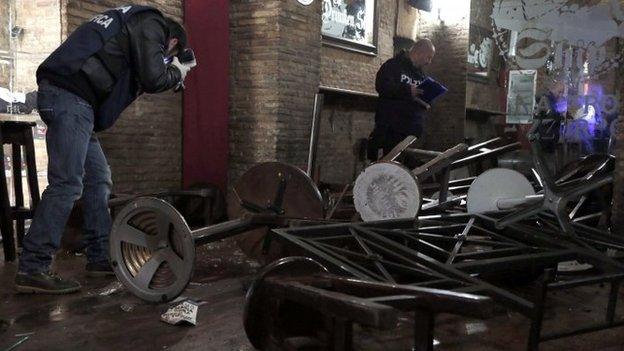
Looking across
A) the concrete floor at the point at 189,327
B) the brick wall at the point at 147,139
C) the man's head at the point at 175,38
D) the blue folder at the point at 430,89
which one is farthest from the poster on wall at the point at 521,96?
the man's head at the point at 175,38

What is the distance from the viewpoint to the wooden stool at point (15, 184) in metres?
4.37

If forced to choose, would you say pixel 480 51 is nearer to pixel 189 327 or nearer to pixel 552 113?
pixel 552 113

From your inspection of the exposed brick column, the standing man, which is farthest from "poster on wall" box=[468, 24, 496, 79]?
the exposed brick column

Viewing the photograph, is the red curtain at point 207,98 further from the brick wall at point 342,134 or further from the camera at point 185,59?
the camera at point 185,59

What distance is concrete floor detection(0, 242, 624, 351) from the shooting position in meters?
2.76

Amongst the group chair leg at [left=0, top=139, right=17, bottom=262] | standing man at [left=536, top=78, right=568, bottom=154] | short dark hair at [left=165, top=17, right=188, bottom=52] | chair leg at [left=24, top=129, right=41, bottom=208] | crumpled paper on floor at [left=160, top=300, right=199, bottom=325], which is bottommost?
crumpled paper on floor at [left=160, top=300, right=199, bottom=325]

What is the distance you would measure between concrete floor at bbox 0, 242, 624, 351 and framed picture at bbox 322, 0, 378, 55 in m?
6.25

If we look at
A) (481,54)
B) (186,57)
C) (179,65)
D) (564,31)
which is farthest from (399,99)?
(481,54)

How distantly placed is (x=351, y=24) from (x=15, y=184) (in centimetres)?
648

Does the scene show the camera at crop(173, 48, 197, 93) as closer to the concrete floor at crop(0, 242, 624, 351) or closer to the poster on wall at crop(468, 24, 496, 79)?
the concrete floor at crop(0, 242, 624, 351)

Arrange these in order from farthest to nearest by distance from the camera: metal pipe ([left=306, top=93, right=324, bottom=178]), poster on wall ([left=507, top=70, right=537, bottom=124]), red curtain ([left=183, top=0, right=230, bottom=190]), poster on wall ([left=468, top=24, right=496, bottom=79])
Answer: poster on wall ([left=468, top=24, right=496, bottom=79]) → poster on wall ([left=507, top=70, right=537, bottom=124]) → red curtain ([left=183, top=0, right=230, bottom=190]) → metal pipe ([left=306, top=93, right=324, bottom=178])

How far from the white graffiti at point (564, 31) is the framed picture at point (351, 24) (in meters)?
2.44

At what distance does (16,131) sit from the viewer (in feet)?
15.0

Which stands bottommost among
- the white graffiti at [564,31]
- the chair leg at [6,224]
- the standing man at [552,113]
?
the chair leg at [6,224]
